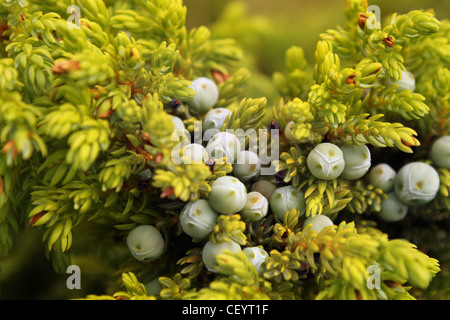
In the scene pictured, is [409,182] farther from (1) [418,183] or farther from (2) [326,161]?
(2) [326,161]

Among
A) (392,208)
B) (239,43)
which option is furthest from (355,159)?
(239,43)

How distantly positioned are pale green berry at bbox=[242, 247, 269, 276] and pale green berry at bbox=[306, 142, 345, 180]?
0.60 feet

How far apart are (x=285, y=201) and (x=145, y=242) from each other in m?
0.28

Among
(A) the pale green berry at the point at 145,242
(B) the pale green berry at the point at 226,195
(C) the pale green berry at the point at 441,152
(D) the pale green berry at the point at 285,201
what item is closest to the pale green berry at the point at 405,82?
(C) the pale green berry at the point at 441,152

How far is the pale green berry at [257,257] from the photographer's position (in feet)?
2.47

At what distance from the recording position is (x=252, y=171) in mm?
809

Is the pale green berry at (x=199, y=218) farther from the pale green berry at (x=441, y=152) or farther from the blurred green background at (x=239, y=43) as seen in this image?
the pale green berry at (x=441, y=152)

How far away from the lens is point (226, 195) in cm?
A: 71

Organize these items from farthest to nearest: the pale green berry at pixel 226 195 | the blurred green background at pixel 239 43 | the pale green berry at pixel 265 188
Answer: the blurred green background at pixel 239 43, the pale green berry at pixel 265 188, the pale green berry at pixel 226 195

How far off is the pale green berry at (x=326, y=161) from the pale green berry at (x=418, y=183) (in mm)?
182

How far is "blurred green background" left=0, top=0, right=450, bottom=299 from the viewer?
1.18m

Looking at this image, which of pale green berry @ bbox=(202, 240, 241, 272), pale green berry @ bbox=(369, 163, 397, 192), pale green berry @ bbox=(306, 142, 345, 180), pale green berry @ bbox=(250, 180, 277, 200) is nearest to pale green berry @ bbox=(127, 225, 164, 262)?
pale green berry @ bbox=(202, 240, 241, 272)

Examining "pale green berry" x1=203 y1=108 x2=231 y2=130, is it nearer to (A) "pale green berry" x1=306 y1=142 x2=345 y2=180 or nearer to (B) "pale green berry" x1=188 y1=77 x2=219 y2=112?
(B) "pale green berry" x1=188 y1=77 x2=219 y2=112
